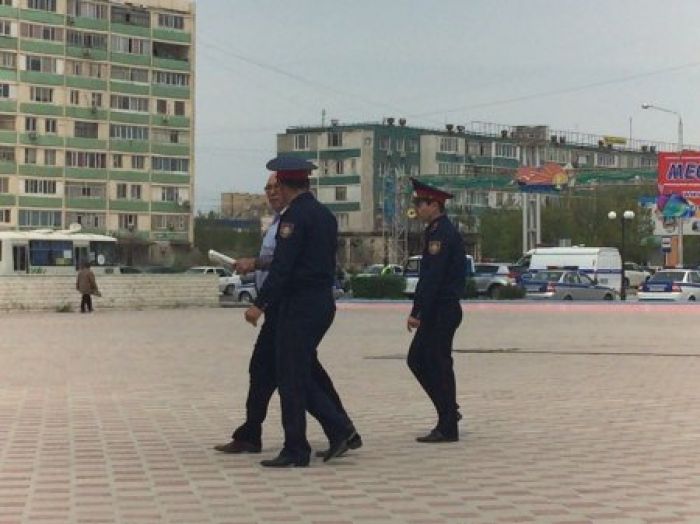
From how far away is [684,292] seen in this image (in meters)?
47.2

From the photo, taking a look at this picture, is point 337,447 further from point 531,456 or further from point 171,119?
point 171,119

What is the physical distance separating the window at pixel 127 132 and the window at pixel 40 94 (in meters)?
5.48

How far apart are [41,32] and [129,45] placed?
738 cm

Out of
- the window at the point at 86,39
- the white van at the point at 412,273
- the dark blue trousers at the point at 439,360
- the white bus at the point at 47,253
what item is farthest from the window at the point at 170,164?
the dark blue trousers at the point at 439,360

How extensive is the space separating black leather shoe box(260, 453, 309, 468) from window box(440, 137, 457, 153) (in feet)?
401

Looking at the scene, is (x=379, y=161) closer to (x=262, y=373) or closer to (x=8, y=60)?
(x=8, y=60)

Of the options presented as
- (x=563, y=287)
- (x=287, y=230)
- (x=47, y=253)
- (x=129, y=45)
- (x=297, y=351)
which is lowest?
(x=563, y=287)

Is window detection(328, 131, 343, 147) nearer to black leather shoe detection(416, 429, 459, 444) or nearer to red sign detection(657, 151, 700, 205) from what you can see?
red sign detection(657, 151, 700, 205)

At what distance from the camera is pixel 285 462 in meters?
8.54

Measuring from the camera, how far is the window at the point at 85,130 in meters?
101

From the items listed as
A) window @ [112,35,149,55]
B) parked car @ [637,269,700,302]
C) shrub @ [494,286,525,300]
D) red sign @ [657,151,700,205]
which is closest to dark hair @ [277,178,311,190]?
shrub @ [494,286,525,300]

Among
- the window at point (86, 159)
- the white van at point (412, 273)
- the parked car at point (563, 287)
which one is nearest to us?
the white van at point (412, 273)

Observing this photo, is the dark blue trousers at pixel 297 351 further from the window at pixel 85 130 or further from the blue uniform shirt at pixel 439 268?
the window at pixel 85 130

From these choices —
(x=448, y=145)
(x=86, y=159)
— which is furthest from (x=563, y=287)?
(x=448, y=145)
